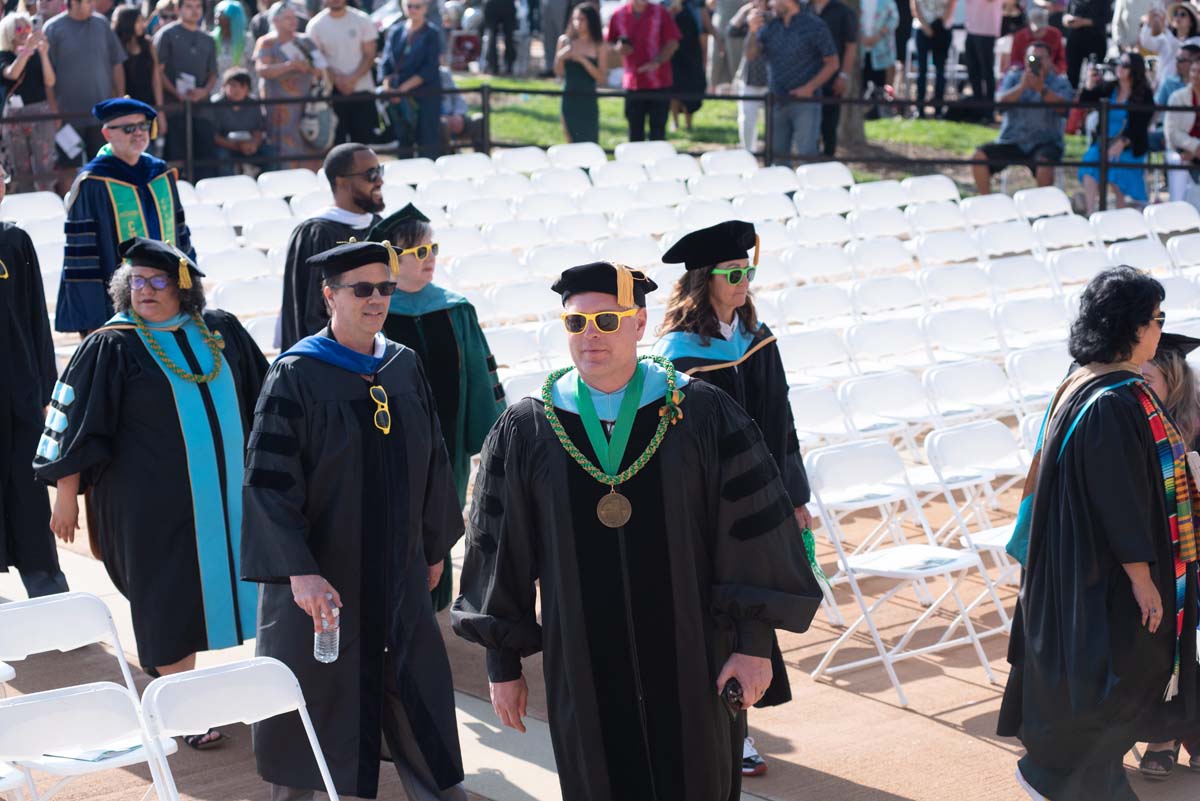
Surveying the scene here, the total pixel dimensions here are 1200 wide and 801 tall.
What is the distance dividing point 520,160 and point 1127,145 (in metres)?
4.85

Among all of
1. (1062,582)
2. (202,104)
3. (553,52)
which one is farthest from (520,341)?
(553,52)

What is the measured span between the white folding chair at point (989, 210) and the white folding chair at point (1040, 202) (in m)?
0.07

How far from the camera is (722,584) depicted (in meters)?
3.93

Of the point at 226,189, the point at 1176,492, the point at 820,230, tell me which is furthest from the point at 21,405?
the point at 820,230

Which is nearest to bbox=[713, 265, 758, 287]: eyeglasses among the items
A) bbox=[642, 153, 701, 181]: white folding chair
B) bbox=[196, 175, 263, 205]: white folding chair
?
bbox=[196, 175, 263, 205]: white folding chair

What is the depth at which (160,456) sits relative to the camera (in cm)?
547

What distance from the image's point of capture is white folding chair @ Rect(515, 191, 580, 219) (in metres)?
12.3

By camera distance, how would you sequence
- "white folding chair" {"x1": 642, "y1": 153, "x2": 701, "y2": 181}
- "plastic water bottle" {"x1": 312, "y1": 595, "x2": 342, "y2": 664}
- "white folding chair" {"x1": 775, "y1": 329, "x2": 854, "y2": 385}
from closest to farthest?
"plastic water bottle" {"x1": 312, "y1": 595, "x2": 342, "y2": 664}
"white folding chair" {"x1": 775, "y1": 329, "x2": 854, "y2": 385}
"white folding chair" {"x1": 642, "y1": 153, "x2": 701, "y2": 181}

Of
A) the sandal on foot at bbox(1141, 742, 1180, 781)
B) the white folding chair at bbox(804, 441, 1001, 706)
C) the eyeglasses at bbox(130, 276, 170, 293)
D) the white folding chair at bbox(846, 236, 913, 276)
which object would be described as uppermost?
the eyeglasses at bbox(130, 276, 170, 293)

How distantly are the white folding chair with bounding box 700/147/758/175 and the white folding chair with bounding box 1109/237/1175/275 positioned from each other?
3.26 m

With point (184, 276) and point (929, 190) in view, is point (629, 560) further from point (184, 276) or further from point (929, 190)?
point (929, 190)

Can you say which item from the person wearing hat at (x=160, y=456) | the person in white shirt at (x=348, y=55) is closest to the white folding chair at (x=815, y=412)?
the person wearing hat at (x=160, y=456)

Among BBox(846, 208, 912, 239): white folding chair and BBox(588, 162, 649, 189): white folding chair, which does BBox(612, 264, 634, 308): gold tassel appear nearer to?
BBox(846, 208, 912, 239): white folding chair

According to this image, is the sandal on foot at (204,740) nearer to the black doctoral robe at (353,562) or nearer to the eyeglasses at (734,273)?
the black doctoral robe at (353,562)
